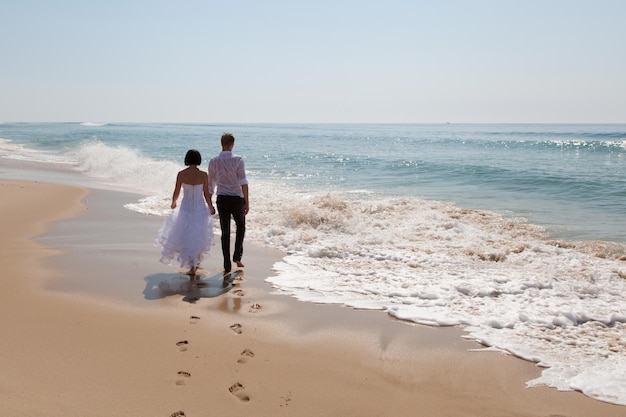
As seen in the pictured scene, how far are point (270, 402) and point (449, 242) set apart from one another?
606cm

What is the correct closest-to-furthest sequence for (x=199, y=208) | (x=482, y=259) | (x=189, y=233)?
(x=189, y=233) < (x=199, y=208) < (x=482, y=259)

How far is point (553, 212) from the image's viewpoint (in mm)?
12742

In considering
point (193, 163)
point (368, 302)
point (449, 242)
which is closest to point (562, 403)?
point (368, 302)

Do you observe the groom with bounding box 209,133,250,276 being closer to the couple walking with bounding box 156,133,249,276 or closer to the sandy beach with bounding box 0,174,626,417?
the couple walking with bounding box 156,133,249,276

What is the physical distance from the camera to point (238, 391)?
3.48 meters

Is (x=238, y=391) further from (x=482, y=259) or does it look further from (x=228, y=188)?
(x=482, y=259)

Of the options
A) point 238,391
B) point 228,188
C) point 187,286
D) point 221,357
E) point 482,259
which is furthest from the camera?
point 482,259

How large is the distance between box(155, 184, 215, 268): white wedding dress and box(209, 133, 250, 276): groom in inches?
13.0

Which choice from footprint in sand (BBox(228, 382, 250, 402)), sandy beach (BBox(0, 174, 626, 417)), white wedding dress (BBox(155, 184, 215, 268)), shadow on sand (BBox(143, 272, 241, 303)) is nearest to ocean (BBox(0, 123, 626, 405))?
Result: sandy beach (BBox(0, 174, 626, 417))

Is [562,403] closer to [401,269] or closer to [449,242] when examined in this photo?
[401,269]

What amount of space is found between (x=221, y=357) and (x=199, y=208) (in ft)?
9.29

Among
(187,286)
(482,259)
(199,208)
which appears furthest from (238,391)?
(482,259)

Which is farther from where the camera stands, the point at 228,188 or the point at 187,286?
the point at 228,188

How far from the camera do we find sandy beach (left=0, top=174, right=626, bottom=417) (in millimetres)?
3344
